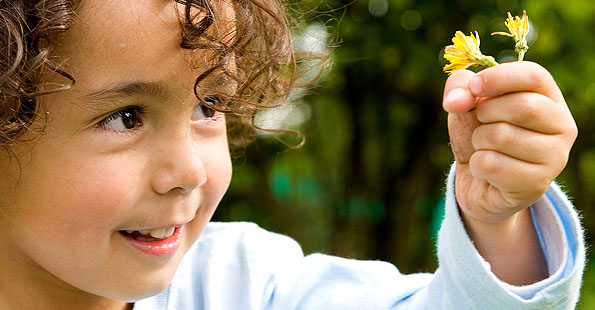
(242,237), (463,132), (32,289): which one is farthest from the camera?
(242,237)

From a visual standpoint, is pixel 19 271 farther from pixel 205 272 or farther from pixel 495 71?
pixel 495 71

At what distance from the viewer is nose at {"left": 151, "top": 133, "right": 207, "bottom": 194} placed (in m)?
1.06

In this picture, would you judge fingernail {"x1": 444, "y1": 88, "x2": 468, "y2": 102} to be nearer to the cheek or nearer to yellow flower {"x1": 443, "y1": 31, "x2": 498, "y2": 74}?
yellow flower {"x1": 443, "y1": 31, "x2": 498, "y2": 74}

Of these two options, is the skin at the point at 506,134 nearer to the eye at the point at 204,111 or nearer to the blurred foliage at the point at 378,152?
the eye at the point at 204,111

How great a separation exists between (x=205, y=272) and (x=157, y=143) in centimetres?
41

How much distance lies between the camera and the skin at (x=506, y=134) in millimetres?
896

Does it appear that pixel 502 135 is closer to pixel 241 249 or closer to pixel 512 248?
pixel 512 248

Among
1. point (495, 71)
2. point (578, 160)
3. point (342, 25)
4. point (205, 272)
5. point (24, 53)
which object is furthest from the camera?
point (578, 160)

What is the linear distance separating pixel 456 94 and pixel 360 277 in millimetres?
530

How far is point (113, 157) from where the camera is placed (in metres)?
1.06

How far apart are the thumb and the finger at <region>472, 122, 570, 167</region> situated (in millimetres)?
40

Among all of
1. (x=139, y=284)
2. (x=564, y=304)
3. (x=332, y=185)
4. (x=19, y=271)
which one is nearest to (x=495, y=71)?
(x=564, y=304)

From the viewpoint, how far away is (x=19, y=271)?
124 cm

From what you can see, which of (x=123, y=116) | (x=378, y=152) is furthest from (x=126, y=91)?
(x=378, y=152)
